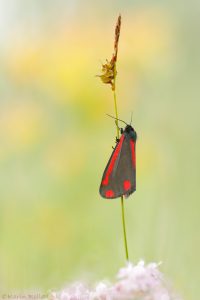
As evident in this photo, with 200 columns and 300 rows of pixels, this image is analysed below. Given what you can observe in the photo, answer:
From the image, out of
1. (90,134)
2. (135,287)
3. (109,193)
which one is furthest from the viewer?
(90,134)

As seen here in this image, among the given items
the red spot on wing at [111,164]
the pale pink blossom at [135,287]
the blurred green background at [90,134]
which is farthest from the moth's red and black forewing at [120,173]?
the blurred green background at [90,134]

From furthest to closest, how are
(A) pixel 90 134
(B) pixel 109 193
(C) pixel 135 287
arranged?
(A) pixel 90 134 < (B) pixel 109 193 < (C) pixel 135 287

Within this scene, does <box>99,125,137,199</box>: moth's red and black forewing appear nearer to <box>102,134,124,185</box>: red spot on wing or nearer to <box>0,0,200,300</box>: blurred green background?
<box>102,134,124,185</box>: red spot on wing

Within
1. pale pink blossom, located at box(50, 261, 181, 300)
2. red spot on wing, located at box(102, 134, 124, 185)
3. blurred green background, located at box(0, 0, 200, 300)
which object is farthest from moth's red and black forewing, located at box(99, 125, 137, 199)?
blurred green background, located at box(0, 0, 200, 300)

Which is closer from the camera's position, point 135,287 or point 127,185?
point 135,287

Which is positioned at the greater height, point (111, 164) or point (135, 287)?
point (111, 164)

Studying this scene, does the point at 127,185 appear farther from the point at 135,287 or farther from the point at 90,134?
the point at 90,134

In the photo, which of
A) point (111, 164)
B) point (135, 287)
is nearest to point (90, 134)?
point (111, 164)
